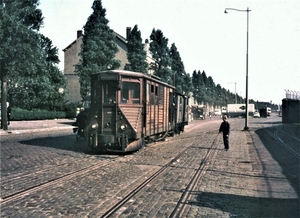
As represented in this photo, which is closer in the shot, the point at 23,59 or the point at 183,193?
the point at 183,193

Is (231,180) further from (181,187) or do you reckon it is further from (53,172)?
(53,172)

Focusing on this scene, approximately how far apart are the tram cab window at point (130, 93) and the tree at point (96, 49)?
31.3 metres

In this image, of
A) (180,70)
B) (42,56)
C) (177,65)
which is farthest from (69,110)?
(180,70)

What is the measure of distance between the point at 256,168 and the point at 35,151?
8223 mm

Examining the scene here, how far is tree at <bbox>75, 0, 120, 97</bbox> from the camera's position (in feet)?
Result: 149

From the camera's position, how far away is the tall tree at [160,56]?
59188 millimetres

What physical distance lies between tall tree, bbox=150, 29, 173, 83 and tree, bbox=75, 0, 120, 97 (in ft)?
45.1

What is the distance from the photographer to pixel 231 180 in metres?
9.30

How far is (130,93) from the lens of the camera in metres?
14.4

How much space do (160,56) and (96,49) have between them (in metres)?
17.0

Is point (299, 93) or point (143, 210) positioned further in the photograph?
point (299, 93)

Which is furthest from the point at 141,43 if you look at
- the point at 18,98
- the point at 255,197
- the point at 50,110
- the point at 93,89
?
the point at 255,197

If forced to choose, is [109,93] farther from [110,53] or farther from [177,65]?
[177,65]

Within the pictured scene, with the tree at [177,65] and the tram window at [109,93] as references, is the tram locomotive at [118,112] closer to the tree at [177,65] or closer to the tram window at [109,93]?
the tram window at [109,93]
